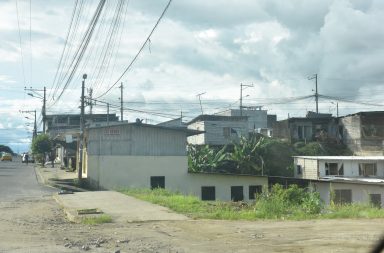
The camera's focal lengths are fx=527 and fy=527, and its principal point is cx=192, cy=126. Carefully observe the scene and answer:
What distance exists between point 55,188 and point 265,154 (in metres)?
25.6

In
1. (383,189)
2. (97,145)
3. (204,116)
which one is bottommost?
(383,189)

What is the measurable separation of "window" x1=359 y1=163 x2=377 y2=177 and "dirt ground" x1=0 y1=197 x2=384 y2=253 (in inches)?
1328

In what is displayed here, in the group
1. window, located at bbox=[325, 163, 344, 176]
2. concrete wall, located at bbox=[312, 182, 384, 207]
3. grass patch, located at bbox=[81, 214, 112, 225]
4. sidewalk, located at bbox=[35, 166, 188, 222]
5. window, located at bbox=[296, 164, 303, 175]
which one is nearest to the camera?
grass patch, located at bbox=[81, 214, 112, 225]

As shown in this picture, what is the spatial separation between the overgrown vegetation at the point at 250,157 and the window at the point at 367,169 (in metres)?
8.67

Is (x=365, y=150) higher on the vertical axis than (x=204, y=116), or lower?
lower

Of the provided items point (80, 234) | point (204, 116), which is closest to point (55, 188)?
point (80, 234)

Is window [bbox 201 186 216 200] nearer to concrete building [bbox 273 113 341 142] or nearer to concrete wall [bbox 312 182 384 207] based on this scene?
concrete wall [bbox 312 182 384 207]

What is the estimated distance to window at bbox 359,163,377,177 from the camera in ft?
152

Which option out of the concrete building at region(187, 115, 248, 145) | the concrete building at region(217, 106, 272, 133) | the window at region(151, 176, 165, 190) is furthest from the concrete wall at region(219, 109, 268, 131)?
the window at region(151, 176, 165, 190)

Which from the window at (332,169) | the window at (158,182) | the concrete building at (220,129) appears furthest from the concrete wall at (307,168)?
the window at (158,182)

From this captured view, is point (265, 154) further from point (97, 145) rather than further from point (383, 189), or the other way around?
point (97, 145)

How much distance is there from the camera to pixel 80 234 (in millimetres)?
12594

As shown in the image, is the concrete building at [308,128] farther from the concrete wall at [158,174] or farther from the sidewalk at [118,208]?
the sidewalk at [118,208]

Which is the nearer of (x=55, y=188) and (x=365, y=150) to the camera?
(x=55, y=188)
